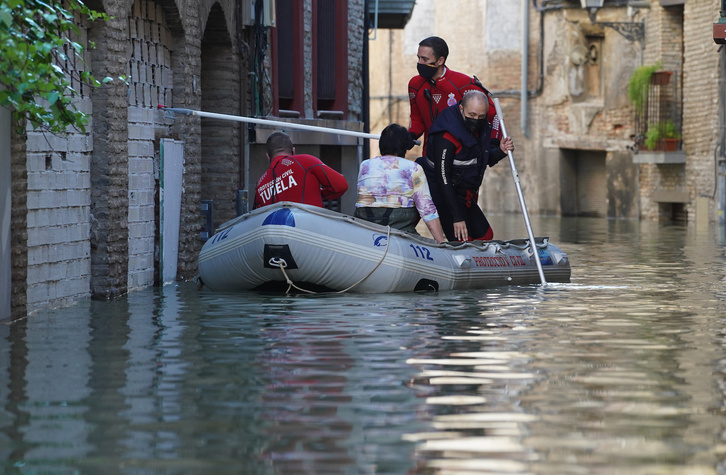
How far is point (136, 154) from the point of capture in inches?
523

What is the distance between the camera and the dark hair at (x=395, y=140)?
1318 centimetres

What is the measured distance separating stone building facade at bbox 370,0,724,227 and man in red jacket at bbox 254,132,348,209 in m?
18.4

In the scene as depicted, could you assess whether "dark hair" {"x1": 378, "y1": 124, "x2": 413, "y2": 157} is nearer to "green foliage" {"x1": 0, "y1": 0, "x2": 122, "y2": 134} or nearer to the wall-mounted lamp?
"green foliage" {"x1": 0, "y1": 0, "x2": 122, "y2": 134}

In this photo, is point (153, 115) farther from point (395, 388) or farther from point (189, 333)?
point (395, 388)

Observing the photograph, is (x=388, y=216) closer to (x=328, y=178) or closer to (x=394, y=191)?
(x=394, y=191)

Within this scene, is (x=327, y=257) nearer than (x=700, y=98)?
Yes

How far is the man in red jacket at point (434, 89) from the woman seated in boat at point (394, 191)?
0.94 m

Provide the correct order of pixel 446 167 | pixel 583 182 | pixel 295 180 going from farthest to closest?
pixel 583 182
pixel 446 167
pixel 295 180

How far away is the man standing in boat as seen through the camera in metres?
13.6

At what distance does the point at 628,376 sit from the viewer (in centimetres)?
737

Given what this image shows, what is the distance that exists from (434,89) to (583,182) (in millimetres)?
24943

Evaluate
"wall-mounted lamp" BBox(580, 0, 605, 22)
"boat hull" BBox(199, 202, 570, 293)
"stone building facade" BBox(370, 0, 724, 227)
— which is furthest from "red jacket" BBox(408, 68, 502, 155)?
"wall-mounted lamp" BBox(580, 0, 605, 22)

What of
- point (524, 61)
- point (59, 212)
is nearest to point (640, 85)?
point (524, 61)

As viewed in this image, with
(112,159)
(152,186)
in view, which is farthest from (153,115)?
(112,159)
